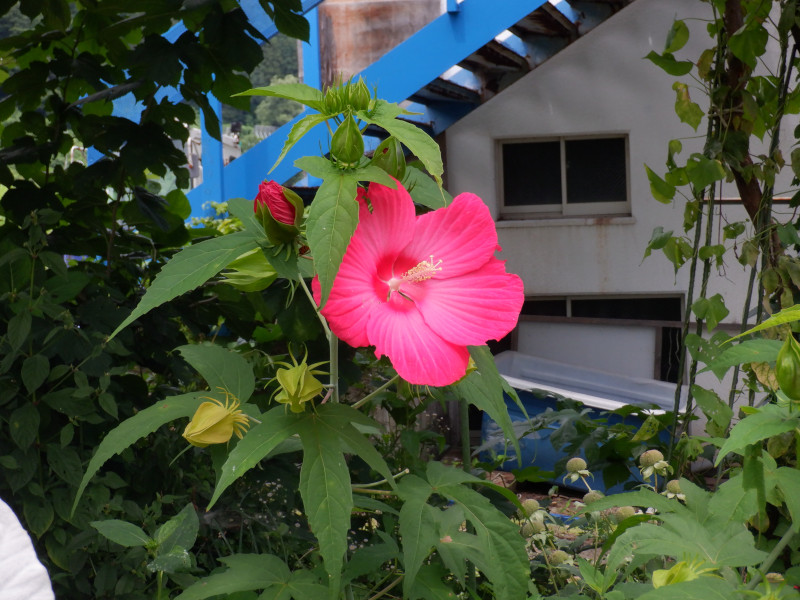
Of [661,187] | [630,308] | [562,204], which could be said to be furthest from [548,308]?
[661,187]

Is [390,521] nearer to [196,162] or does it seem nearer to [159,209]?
[159,209]

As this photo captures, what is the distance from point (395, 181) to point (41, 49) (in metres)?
1.46

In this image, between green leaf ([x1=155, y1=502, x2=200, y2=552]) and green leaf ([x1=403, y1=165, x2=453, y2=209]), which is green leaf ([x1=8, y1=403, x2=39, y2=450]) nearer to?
green leaf ([x1=155, y1=502, x2=200, y2=552])

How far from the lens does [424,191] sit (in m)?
0.68

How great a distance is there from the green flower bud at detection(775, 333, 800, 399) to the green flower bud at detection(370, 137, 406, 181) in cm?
31

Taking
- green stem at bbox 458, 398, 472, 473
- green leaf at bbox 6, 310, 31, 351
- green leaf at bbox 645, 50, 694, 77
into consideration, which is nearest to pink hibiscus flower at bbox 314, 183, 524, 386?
green stem at bbox 458, 398, 472, 473

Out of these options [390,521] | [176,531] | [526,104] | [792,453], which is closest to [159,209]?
[390,521]

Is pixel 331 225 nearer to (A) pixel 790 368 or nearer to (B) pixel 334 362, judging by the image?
(B) pixel 334 362

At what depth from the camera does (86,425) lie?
4.22 ft

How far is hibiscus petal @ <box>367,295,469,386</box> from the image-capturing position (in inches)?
21.4

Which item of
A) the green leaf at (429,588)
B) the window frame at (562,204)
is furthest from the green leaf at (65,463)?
the window frame at (562,204)

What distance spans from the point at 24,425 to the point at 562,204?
3.75 metres

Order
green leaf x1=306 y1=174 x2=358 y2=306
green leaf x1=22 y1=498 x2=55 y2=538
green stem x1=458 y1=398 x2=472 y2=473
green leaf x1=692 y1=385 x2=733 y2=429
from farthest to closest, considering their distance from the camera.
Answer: green leaf x1=692 y1=385 x2=733 y2=429 → green leaf x1=22 y1=498 x2=55 y2=538 → green stem x1=458 y1=398 x2=472 y2=473 → green leaf x1=306 y1=174 x2=358 y2=306

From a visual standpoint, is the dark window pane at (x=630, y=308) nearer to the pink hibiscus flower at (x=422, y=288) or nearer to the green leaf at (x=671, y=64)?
the green leaf at (x=671, y=64)
